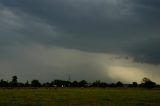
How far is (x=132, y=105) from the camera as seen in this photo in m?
47.0

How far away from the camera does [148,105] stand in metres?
47.8

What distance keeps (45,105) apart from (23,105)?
9.07 ft

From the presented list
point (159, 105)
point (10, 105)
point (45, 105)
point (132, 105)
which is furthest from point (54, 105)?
point (159, 105)

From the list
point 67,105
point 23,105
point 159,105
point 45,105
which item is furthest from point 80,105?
point 159,105

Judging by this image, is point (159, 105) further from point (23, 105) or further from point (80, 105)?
point (23, 105)

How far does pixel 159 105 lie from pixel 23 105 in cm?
1726

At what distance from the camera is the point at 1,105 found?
147ft

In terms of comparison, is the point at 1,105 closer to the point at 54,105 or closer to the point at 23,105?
the point at 23,105

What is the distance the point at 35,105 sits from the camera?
45.7 m

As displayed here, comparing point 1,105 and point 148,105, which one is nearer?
point 1,105

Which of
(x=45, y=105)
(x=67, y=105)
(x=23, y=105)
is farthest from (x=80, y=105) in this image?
(x=23, y=105)

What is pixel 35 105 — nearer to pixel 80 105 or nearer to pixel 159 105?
pixel 80 105

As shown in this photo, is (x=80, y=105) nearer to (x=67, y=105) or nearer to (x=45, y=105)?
(x=67, y=105)

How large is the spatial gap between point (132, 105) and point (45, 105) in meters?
11.1
